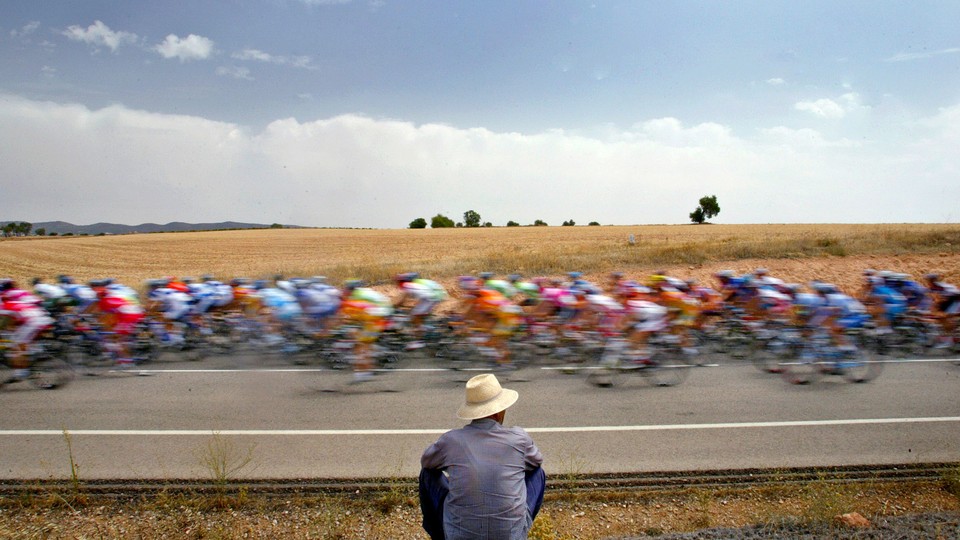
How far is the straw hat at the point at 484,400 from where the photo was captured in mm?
3188

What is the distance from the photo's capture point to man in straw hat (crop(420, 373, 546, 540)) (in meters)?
2.89

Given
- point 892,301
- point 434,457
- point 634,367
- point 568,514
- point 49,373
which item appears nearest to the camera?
point 434,457

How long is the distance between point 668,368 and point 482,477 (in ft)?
23.4

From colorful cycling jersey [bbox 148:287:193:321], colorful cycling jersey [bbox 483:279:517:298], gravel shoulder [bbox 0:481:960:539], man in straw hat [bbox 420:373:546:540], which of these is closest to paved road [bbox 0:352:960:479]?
gravel shoulder [bbox 0:481:960:539]

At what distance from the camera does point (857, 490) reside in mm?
5016

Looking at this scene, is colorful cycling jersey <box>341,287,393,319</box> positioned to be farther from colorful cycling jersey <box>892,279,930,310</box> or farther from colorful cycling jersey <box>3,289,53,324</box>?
colorful cycling jersey <box>892,279,930,310</box>

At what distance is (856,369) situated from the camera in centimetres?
879

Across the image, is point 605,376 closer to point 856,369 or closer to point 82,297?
point 856,369

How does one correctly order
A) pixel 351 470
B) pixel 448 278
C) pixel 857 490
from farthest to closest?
pixel 448 278, pixel 351 470, pixel 857 490

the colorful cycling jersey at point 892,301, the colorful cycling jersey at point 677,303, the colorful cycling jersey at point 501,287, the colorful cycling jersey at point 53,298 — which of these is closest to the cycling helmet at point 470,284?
the colorful cycling jersey at point 501,287

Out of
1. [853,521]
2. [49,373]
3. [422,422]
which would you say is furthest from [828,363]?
[49,373]

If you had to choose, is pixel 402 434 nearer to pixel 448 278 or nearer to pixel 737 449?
pixel 737 449

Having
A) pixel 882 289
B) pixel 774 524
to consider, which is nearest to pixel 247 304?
pixel 774 524

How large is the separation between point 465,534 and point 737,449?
424 centimetres
